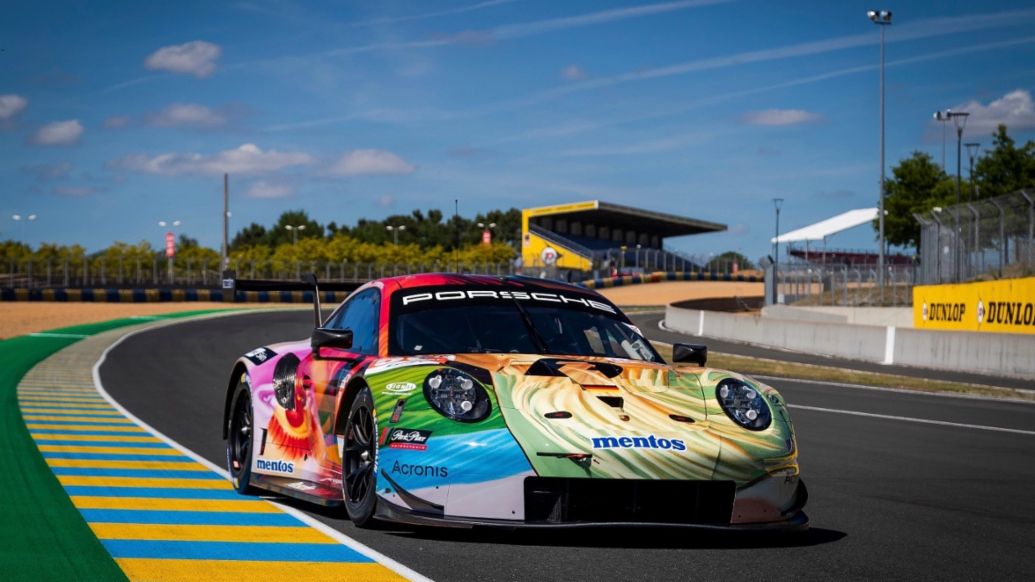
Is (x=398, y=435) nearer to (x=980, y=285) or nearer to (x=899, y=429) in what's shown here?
(x=899, y=429)

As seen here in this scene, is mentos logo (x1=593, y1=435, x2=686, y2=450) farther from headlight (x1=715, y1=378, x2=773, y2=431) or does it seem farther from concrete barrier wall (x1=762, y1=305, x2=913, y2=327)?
concrete barrier wall (x1=762, y1=305, x2=913, y2=327)

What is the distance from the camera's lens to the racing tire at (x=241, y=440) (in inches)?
327

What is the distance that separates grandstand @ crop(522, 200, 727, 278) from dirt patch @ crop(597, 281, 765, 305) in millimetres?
4935

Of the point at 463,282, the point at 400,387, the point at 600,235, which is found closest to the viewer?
the point at 400,387

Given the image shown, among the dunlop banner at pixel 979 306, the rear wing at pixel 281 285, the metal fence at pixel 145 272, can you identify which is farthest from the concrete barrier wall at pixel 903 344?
the metal fence at pixel 145 272

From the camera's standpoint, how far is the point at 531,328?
7.27 m

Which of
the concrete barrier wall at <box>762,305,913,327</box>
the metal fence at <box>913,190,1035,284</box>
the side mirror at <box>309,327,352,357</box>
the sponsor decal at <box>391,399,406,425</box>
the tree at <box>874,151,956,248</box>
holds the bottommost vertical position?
the concrete barrier wall at <box>762,305,913,327</box>

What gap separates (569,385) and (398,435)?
0.82m

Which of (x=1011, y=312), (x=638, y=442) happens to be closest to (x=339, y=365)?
(x=638, y=442)

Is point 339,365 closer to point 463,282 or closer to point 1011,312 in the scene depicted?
point 463,282

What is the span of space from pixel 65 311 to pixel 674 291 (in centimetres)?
4441

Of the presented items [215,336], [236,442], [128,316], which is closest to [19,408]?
[236,442]

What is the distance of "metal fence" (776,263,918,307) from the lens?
43281 millimetres

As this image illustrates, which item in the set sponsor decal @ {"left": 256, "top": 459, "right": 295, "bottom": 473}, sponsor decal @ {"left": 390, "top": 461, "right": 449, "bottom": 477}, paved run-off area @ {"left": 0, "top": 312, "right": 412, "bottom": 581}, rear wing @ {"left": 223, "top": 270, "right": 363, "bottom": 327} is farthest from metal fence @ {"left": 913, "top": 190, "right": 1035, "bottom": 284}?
sponsor decal @ {"left": 390, "top": 461, "right": 449, "bottom": 477}
